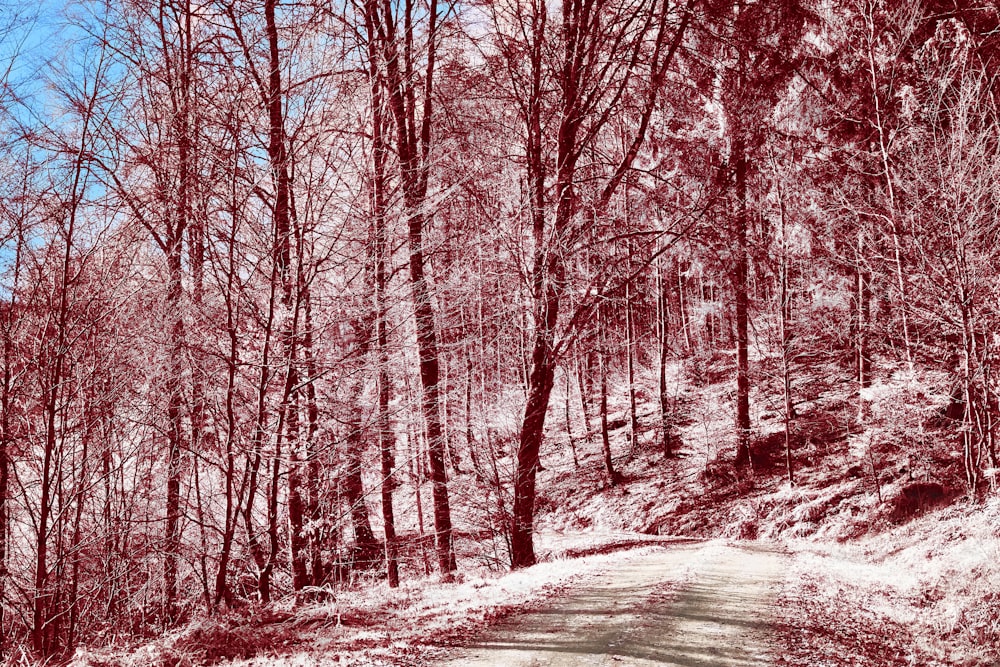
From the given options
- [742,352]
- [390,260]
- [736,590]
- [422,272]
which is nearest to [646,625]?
[736,590]

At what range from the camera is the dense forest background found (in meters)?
6.45

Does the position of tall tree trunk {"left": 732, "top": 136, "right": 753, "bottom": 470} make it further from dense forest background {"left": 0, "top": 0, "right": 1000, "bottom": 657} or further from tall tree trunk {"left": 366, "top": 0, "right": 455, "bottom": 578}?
tall tree trunk {"left": 366, "top": 0, "right": 455, "bottom": 578}

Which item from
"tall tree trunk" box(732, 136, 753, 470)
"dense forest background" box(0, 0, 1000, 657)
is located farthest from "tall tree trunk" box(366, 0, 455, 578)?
"tall tree trunk" box(732, 136, 753, 470)

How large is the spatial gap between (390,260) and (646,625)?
19.3ft

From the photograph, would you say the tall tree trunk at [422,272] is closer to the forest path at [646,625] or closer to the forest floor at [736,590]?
the forest floor at [736,590]

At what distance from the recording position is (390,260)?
32.0ft

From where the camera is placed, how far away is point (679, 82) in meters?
14.8

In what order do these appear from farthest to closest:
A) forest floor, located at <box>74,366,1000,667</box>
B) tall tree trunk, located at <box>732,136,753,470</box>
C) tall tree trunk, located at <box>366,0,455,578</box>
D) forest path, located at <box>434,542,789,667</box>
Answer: tall tree trunk, located at <box>732,136,753,470</box> → tall tree trunk, located at <box>366,0,455,578</box> → forest floor, located at <box>74,366,1000,667</box> → forest path, located at <box>434,542,789,667</box>

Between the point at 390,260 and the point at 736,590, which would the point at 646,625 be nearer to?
→ the point at 736,590

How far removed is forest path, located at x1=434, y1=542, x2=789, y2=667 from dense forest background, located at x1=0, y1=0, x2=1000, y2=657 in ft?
7.15

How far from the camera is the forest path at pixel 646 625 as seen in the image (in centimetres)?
591

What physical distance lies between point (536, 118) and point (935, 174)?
8.89 m

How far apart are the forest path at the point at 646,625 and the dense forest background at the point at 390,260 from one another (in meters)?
2.18

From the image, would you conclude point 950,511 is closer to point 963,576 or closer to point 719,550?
point 719,550
